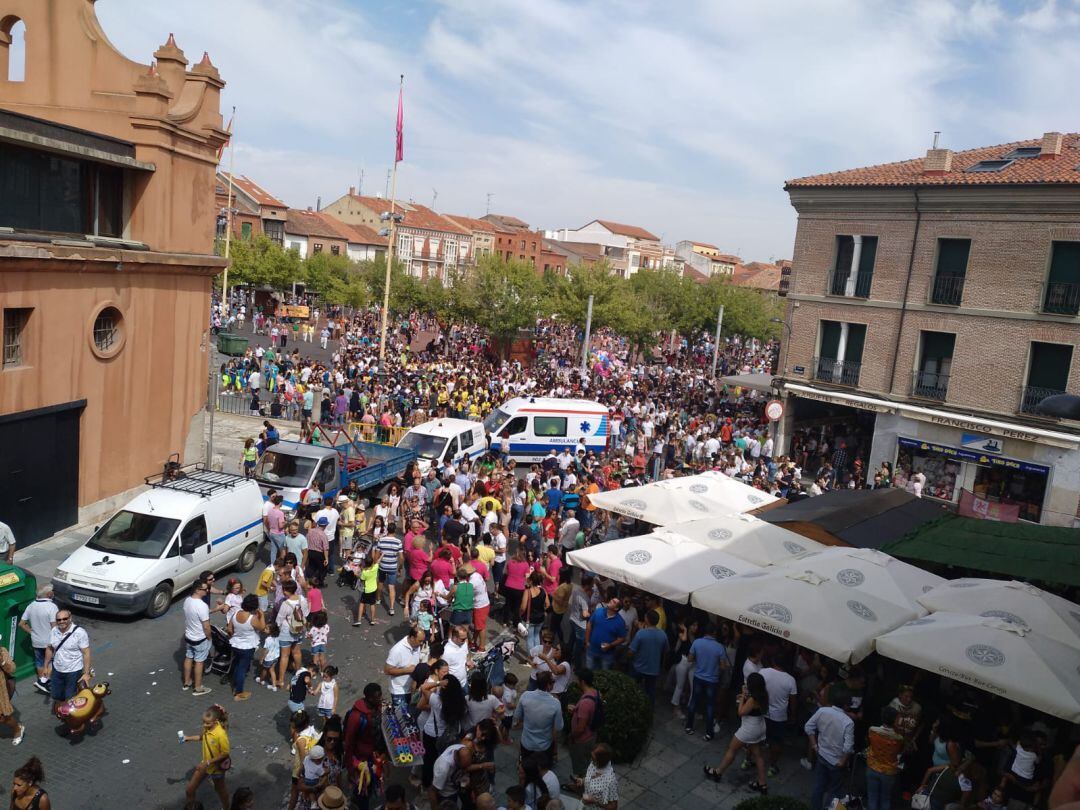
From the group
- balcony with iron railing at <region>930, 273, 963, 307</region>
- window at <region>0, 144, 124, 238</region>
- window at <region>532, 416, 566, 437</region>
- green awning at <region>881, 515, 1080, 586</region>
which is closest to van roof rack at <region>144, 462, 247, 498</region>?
window at <region>0, 144, 124, 238</region>

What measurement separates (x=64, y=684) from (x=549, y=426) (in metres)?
16.8

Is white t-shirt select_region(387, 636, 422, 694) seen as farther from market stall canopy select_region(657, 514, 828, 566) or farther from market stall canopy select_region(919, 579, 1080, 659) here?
market stall canopy select_region(919, 579, 1080, 659)

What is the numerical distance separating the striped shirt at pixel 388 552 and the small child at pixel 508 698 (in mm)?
4190

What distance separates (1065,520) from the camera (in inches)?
915

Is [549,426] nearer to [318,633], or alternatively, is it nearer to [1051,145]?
[318,633]

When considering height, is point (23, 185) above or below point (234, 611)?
above

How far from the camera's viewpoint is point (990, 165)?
26406 millimetres

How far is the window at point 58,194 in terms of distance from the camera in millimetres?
14492

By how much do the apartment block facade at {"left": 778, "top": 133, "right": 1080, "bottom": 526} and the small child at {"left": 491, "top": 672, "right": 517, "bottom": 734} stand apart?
54.4 ft

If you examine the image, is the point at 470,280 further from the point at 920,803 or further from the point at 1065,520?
the point at 920,803

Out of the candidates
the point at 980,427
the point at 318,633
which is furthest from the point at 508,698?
the point at 980,427

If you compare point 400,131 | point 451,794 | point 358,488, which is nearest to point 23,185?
point 358,488

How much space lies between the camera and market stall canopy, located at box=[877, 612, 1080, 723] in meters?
8.06

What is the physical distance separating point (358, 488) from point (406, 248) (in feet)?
271
